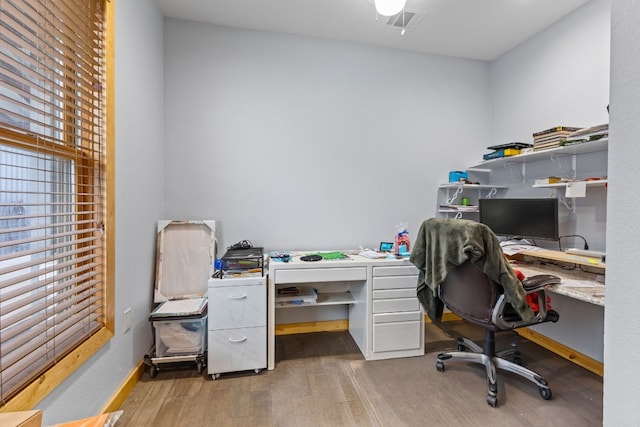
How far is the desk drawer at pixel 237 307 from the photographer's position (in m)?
1.86

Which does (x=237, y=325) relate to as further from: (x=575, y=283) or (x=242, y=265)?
(x=575, y=283)

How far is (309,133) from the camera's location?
2.56 metres

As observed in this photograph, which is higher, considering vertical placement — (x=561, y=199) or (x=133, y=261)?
(x=561, y=199)

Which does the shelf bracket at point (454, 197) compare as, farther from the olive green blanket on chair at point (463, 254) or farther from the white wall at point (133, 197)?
the white wall at point (133, 197)

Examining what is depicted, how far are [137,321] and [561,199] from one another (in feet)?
10.8

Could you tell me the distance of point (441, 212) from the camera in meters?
2.84

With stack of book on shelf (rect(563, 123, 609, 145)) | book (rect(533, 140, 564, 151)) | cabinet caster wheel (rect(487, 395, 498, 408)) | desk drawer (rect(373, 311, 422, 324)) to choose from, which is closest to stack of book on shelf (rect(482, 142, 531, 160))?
book (rect(533, 140, 564, 151))

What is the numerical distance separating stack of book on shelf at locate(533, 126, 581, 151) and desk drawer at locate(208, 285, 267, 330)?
92.8 inches

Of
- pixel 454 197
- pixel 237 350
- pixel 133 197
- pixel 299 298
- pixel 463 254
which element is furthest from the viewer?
pixel 454 197

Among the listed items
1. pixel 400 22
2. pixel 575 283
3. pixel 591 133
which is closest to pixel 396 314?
pixel 575 283

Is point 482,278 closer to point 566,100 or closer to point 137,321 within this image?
point 566,100

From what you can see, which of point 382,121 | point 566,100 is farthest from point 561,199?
point 382,121

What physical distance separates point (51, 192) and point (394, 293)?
207cm

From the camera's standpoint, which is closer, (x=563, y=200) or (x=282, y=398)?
(x=282, y=398)
